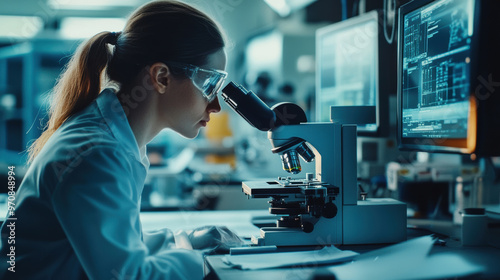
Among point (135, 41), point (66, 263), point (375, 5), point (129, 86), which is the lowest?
point (66, 263)

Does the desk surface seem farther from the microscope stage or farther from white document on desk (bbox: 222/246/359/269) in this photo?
the microscope stage

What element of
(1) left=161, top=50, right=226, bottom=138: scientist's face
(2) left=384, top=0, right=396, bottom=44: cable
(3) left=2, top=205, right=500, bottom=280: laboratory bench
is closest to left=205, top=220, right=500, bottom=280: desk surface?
(3) left=2, top=205, right=500, bottom=280: laboratory bench

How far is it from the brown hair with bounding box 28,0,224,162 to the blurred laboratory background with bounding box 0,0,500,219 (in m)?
0.15

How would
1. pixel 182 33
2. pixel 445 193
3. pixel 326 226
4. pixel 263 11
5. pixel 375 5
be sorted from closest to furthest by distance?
pixel 182 33
pixel 326 226
pixel 445 193
pixel 375 5
pixel 263 11

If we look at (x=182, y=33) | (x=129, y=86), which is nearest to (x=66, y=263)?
(x=129, y=86)

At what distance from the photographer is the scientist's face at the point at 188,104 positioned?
48.6 inches

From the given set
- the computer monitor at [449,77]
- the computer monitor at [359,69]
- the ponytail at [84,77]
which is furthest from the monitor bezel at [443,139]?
the ponytail at [84,77]

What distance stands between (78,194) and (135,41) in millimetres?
453

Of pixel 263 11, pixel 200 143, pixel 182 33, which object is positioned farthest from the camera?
pixel 263 11

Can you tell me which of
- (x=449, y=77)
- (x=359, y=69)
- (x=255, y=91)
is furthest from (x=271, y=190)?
(x=255, y=91)

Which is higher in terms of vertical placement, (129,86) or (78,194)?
(129,86)

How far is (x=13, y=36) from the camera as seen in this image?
6109mm

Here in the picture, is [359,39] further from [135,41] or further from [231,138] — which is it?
[231,138]

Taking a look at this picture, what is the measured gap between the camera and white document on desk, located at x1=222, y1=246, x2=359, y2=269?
3.36ft
